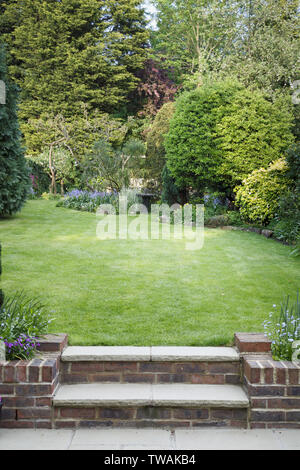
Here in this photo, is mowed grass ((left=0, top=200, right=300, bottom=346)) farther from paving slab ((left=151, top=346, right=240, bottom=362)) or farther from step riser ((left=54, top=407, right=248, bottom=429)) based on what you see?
step riser ((left=54, top=407, right=248, bottom=429))

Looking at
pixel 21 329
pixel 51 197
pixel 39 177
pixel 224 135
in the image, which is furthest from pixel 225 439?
pixel 39 177

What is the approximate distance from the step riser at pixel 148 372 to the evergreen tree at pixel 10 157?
551 cm

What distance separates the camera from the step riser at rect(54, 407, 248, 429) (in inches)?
95.3

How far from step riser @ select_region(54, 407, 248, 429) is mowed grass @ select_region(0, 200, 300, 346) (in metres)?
0.49

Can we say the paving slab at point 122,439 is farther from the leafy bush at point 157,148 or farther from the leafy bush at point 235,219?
the leafy bush at point 157,148

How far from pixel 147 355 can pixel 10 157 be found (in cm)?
607

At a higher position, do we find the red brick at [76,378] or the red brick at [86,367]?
the red brick at [86,367]

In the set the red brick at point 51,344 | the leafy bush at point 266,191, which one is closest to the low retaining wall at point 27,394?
the red brick at point 51,344

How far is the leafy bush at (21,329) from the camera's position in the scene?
2508mm

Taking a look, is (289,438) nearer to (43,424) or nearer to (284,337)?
(284,337)

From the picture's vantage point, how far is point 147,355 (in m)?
2.60

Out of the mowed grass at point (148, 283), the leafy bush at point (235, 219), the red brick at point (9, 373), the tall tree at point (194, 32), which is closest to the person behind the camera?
the red brick at point (9, 373)
